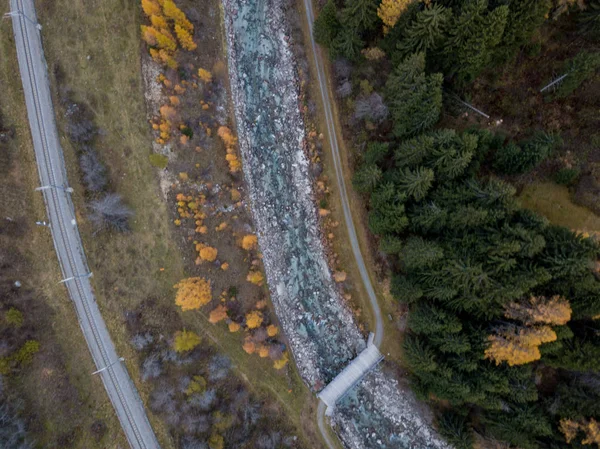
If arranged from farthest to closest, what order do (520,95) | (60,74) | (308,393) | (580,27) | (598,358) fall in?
(308,393)
(60,74)
(520,95)
(580,27)
(598,358)

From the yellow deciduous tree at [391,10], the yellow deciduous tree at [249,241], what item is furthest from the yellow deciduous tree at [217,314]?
the yellow deciduous tree at [391,10]

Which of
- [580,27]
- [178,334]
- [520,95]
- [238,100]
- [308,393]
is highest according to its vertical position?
[580,27]

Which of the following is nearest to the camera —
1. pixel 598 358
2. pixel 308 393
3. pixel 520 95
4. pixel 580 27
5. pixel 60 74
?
pixel 598 358

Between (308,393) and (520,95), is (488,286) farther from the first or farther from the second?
(308,393)

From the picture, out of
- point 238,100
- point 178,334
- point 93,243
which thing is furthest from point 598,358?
point 93,243

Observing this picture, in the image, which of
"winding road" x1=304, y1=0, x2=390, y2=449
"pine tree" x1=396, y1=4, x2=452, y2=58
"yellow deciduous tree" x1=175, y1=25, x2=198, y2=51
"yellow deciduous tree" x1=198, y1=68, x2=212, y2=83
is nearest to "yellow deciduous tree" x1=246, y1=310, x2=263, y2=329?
"winding road" x1=304, y1=0, x2=390, y2=449

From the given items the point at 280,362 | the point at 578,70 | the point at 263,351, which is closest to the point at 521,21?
the point at 578,70

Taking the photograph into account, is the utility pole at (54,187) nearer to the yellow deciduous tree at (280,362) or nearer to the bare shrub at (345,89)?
the yellow deciduous tree at (280,362)

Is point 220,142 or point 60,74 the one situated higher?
point 60,74
